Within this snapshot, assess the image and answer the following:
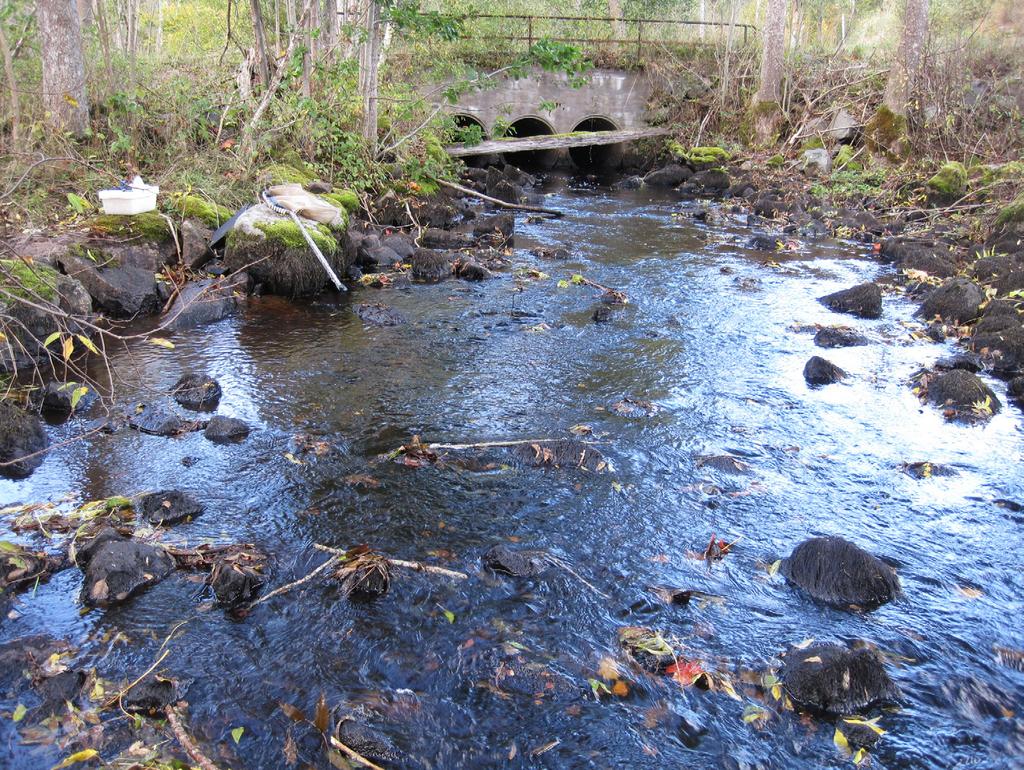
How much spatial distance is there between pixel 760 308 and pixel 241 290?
21.7 feet

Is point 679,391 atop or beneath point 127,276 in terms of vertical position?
beneath

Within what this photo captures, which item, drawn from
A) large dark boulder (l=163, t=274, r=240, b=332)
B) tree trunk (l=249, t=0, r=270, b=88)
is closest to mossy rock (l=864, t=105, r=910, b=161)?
tree trunk (l=249, t=0, r=270, b=88)

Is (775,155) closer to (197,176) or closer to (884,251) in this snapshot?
(884,251)

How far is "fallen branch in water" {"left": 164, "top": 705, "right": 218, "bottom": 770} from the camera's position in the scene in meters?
3.25

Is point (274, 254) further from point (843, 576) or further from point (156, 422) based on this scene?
point (843, 576)

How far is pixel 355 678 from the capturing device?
3779 millimetres

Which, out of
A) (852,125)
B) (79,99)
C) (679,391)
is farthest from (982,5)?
(79,99)

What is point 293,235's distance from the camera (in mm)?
10148

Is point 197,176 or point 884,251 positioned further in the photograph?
point 884,251

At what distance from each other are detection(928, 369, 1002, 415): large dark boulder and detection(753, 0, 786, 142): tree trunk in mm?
16560

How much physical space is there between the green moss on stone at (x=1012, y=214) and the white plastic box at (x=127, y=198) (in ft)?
40.6

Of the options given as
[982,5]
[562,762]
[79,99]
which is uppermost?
[982,5]

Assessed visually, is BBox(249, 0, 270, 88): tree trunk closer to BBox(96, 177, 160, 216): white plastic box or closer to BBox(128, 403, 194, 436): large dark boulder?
BBox(96, 177, 160, 216): white plastic box

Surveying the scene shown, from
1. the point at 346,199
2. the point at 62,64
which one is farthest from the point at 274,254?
the point at 62,64
